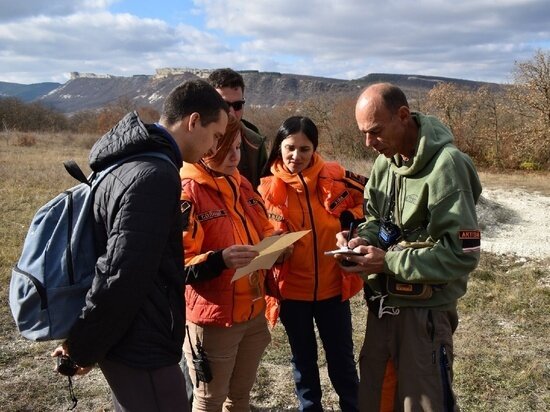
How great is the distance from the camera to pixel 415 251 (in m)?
2.24

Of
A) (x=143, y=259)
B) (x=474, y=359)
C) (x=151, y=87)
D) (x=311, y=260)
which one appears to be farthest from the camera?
(x=151, y=87)

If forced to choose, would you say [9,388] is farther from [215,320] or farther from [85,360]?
[85,360]

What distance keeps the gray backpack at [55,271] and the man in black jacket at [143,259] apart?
38 mm

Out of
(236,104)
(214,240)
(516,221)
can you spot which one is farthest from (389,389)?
(516,221)

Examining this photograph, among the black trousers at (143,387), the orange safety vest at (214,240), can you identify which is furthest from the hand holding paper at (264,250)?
the black trousers at (143,387)

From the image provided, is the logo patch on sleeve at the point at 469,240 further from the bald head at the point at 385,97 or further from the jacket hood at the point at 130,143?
the jacket hood at the point at 130,143

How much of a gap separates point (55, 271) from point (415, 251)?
1.43 meters

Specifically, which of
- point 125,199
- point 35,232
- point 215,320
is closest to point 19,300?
point 35,232

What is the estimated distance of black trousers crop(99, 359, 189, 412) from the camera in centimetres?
182

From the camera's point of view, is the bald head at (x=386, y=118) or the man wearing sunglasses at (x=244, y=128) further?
the man wearing sunglasses at (x=244, y=128)

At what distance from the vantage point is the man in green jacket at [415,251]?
2.17 meters

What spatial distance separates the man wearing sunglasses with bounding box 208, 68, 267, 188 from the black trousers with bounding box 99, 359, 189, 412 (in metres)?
1.75

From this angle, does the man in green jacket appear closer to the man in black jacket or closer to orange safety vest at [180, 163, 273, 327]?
orange safety vest at [180, 163, 273, 327]

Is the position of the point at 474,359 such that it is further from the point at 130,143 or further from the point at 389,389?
the point at 130,143
